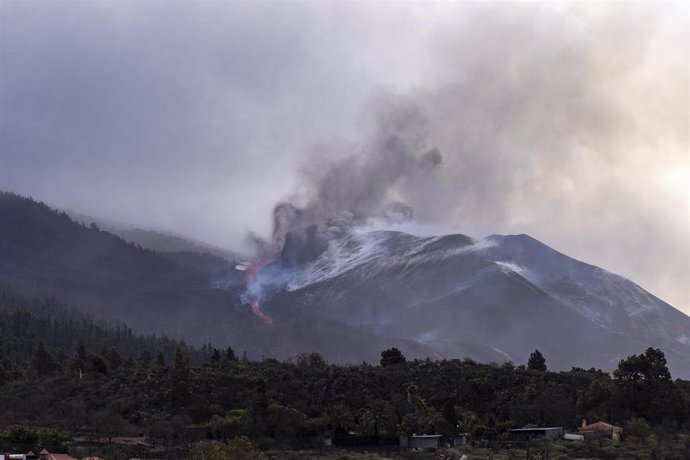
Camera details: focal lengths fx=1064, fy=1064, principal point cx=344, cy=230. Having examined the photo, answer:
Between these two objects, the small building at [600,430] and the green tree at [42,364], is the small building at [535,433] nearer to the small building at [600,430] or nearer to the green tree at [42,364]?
the small building at [600,430]

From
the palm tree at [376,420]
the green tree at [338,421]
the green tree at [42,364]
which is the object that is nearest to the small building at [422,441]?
the palm tree at [376,420]

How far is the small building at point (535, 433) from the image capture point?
381 ft

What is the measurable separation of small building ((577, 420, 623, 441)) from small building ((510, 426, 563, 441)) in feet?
9.49

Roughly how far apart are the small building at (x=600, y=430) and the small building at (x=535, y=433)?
2.89m

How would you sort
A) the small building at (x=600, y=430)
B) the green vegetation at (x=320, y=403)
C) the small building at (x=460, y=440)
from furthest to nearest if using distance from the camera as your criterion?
1. the small building at (x=460, y=440)
2. the small building at (x=600, y=430)
3. the green vegetation at (x=320, y=403)

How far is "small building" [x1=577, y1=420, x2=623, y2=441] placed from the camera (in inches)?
4503

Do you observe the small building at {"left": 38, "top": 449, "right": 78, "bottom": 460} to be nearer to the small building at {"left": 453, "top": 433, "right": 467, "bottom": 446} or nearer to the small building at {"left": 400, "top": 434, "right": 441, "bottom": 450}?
the small building at {"left": 400, "top": 434, "right": 441, "bottom": 450}

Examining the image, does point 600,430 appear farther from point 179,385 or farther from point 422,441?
point 179,385

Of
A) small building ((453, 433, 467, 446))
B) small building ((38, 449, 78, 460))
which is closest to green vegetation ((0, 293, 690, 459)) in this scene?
small building ((453, 433, 467, 446))

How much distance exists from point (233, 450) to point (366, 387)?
47391 mm

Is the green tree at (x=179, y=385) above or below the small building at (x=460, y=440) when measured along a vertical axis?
above

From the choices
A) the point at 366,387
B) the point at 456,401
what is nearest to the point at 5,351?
the point at 366,387

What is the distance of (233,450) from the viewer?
298 feet

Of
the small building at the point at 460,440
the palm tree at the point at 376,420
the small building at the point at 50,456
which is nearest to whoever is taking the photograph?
the small building at the point at 50,456
